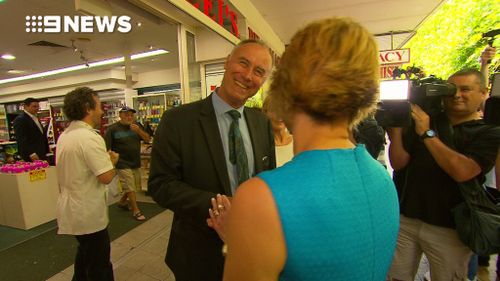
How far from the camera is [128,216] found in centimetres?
402

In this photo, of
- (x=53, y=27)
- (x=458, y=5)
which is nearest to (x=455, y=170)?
→ (x=53, y=27)

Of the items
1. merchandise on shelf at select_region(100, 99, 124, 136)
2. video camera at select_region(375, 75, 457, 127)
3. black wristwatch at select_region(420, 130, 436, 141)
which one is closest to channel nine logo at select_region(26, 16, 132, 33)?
video camera at select_region(375, 75, 457, 127)

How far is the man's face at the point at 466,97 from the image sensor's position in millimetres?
1545

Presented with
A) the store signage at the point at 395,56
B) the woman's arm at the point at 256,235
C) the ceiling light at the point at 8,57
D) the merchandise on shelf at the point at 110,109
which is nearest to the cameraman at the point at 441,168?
the woman's arm at the point at 256,235

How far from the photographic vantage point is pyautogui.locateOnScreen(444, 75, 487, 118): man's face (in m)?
1.54

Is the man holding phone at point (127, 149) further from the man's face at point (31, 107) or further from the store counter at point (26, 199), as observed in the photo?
the man's face at point (31, 107)

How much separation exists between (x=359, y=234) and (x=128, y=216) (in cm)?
414

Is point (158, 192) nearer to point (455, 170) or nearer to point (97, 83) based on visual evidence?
point (455, 170)

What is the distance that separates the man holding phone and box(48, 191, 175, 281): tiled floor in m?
0.45

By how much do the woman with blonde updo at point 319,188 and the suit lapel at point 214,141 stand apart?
590mm

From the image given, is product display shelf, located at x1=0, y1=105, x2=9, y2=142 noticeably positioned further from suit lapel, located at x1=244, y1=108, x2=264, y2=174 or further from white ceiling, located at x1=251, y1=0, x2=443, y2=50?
suit lapel, located at x1=244, y1=108, x2=264, y2=174

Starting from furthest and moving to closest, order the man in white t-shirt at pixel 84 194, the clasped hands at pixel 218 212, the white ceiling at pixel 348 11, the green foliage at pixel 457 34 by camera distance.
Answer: the green foliage at pixel 457 34 → the white ceiling at pixel 348 11 → the man in white t-shirt at pixel 84 194 → the clasped hands at pixel 218 212

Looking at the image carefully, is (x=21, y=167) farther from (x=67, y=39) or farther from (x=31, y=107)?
(x=67, y=39)

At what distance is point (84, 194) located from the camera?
1994 millimetres
